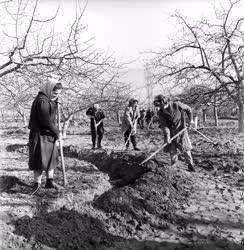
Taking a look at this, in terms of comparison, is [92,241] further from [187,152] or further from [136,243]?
[187,152]

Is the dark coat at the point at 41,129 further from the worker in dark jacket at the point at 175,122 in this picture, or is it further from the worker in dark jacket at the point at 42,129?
the worker in dark jacket at the point at 175,122

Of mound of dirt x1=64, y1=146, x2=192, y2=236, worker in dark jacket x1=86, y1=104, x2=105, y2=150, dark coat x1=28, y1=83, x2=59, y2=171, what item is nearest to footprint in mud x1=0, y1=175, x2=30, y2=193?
dark coat x1=28, y1=83, x2=59, y2=171

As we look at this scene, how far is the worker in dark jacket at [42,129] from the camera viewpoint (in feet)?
14.0

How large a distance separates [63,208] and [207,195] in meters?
2.37

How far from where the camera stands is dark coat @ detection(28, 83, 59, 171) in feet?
13.9

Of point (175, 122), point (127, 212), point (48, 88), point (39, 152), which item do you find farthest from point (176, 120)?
point (39, 152)

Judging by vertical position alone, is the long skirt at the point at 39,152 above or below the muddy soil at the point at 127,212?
above

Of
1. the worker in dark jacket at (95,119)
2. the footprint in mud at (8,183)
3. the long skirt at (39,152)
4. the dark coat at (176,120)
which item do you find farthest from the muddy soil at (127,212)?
the worker in dark jacket at (95,119)

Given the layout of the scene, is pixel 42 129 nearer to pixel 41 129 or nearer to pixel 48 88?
pixel 41 129

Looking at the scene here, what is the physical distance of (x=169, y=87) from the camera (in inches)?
476

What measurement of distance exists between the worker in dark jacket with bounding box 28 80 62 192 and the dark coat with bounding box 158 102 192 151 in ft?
8.82

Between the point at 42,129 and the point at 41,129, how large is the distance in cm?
1

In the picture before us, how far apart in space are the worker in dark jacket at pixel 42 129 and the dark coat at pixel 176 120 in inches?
106

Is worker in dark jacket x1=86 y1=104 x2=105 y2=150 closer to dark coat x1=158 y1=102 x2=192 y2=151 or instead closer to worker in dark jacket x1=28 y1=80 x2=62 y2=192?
dark coat x1=158 y1=102 x2=192 y2=151
